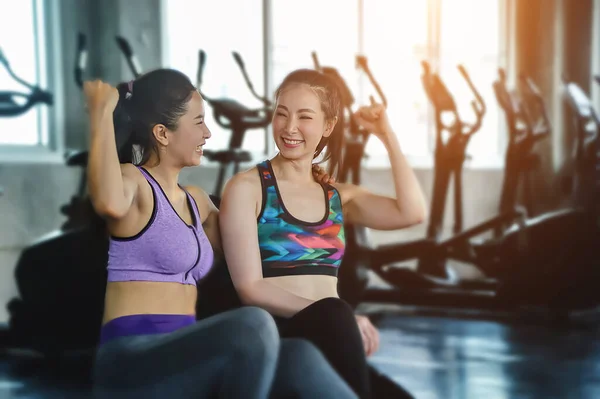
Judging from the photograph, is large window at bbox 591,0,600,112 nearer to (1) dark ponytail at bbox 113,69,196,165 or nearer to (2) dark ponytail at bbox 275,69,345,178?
(2) dark ponytail at bbox 275,69,345,178

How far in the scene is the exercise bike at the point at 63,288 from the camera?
2.36 m

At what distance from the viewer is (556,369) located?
8.62 ft

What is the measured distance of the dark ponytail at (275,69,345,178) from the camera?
1.07 m

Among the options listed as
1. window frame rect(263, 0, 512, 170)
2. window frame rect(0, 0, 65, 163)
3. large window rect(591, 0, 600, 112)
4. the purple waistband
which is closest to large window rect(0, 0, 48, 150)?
window frame rect(0, 0, 65, 163)

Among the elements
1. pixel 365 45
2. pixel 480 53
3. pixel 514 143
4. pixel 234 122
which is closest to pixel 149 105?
pixel 234 122

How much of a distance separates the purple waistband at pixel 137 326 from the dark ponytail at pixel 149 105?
0.24 metres

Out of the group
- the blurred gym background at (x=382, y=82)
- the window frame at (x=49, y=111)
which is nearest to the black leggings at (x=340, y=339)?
the blurred gym background at (x=382, y=82)

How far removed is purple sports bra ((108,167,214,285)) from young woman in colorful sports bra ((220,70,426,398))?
8 cm

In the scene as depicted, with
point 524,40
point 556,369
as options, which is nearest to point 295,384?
point 556,369

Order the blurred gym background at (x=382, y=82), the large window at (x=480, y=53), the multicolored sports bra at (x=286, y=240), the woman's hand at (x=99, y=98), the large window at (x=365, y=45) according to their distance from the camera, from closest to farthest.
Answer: the woman's hand at (x=99, y=98) < the multicolored sports bra at (x=286, y=240) < the blurred gym background at (x=382, y=82) < the large window at (x=365, y=45) < the large window at (x=480, y=53)

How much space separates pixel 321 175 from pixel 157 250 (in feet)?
1.13

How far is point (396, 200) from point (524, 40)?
16.0ft

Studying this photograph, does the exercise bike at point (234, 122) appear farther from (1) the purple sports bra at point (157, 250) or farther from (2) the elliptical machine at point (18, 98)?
(1) the purple sports bra at point (157, 250)

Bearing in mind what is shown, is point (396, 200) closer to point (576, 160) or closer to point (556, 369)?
point (556, 369)
